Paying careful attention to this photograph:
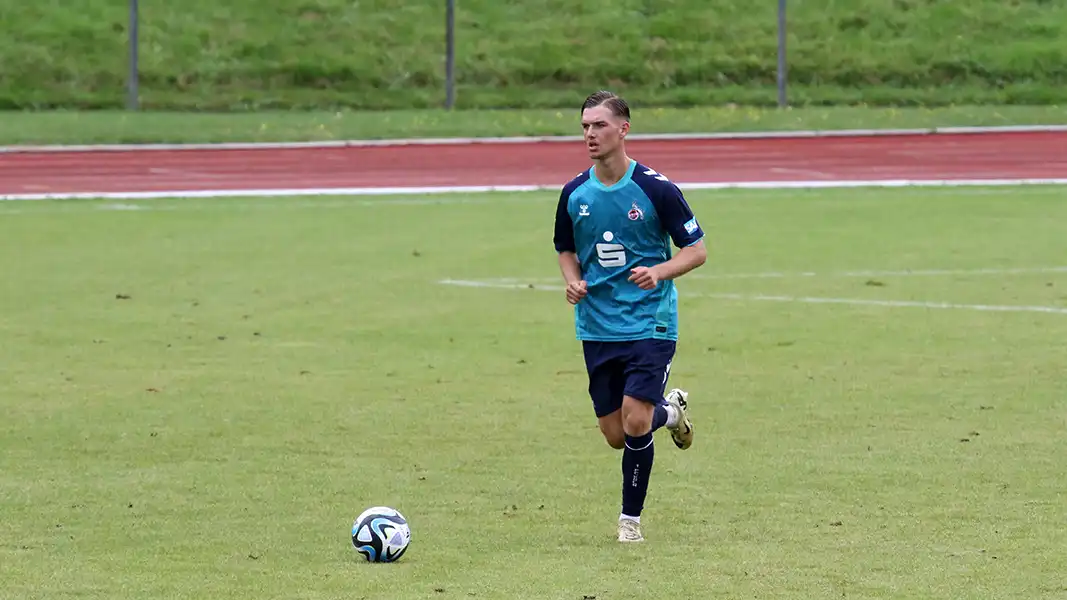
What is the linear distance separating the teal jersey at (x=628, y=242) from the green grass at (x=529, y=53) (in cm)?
3075

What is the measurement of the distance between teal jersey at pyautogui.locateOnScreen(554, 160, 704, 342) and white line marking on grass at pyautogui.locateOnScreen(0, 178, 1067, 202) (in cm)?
1648

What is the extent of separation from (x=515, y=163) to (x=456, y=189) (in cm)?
325

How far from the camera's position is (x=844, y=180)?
83.7ft

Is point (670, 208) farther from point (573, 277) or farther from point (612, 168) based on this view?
point (573, 277)

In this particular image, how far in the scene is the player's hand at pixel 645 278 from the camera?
7887mm

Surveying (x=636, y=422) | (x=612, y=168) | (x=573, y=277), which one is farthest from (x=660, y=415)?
(x=612, y=168)

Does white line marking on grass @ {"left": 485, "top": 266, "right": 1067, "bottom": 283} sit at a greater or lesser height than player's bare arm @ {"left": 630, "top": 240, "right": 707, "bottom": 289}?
lesser

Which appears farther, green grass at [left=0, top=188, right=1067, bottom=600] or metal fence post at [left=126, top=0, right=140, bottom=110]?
metal fence post at [left=126, top=0, right=140, bottom=110]

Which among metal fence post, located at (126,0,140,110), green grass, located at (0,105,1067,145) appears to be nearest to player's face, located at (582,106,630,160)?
green grass, located at (0,105,1067,145)

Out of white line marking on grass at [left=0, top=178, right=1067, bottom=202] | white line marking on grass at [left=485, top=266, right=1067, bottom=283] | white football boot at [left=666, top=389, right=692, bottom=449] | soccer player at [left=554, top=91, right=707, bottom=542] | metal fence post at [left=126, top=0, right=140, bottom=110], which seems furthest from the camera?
metal fence post at [left=126, top=0, right=140, bottom=110]

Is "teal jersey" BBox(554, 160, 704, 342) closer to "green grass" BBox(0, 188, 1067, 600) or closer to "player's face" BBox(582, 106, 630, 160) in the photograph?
"player's face" BBox(582, 106, 630, 160)

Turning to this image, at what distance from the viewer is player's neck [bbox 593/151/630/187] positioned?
26.3 ft

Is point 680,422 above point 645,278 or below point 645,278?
below

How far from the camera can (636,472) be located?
7984 mm
